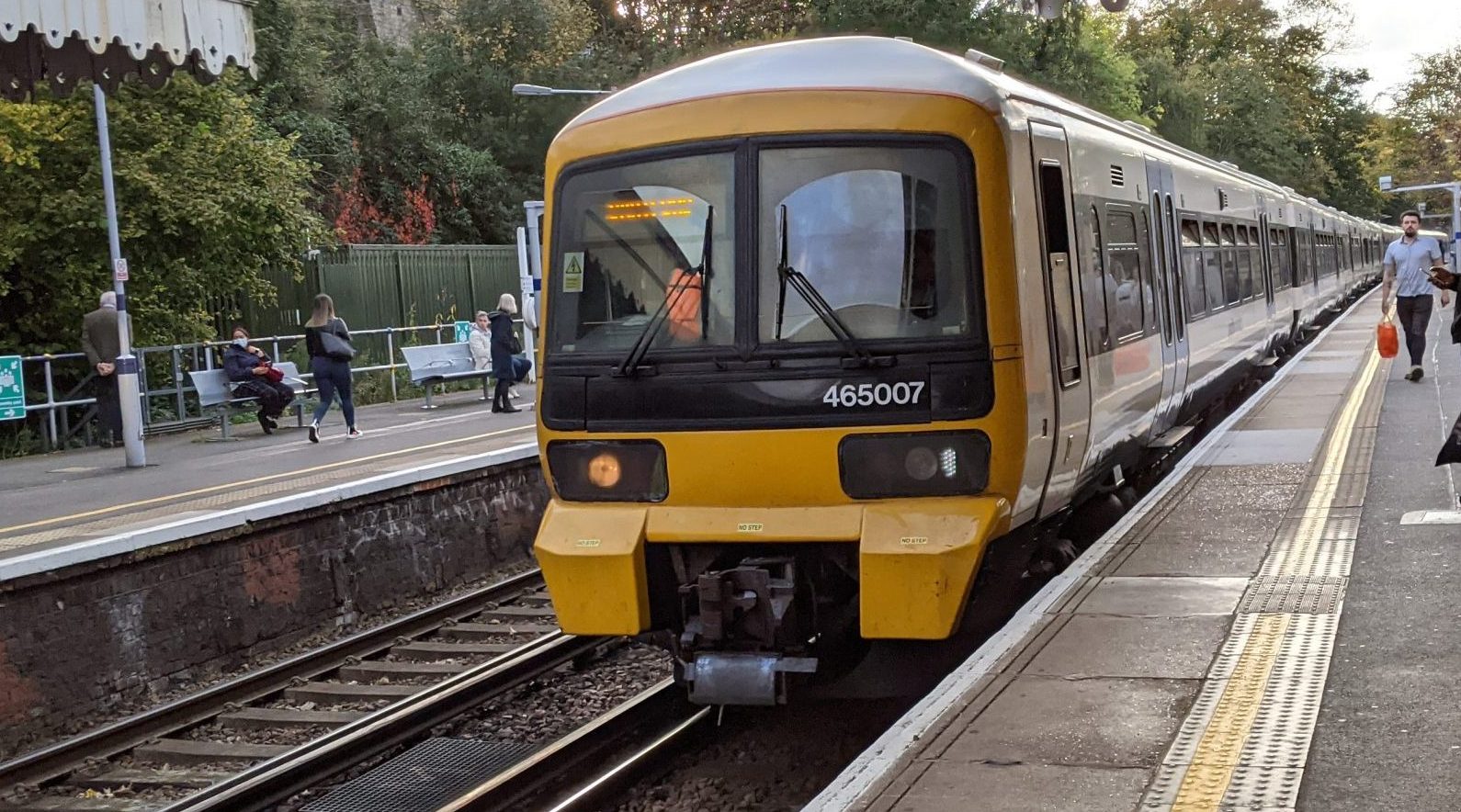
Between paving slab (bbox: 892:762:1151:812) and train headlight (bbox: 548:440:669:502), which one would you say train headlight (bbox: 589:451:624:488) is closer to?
train headlight (bbox: 548:440:669:502)

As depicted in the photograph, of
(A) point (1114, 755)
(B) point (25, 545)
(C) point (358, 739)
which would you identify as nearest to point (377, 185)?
(B) point (25, 545)

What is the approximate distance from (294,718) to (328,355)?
8.82 m

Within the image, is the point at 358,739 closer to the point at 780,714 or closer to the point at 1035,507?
the point at 780,714

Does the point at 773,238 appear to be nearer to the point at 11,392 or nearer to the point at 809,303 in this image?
the point at 809,303

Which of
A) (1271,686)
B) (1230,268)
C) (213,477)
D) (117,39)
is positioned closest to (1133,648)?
(1271,686)

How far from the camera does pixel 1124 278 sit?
29.0 ft

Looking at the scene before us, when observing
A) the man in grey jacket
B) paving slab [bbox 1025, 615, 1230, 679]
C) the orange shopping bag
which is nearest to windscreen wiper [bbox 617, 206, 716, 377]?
paving slab [bbox 1025, 615, 1230, 679]

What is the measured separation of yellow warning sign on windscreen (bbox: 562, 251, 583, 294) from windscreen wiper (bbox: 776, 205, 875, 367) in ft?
3.13

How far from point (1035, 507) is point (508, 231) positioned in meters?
31.6

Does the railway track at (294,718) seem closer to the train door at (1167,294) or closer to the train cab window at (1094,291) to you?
the train cab window at (1094,291)

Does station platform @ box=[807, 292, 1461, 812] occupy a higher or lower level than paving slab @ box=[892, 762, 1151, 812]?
higher

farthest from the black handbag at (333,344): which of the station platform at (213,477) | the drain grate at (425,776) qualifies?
the drain grate at (425,776)

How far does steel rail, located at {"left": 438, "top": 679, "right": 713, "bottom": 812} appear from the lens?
6.57 meters

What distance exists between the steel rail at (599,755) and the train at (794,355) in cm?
62
